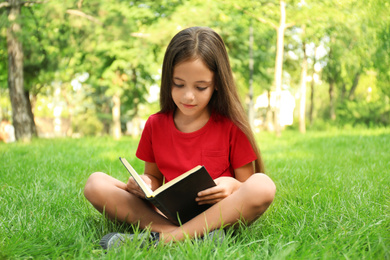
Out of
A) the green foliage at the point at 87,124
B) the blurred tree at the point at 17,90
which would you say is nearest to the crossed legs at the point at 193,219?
the blurred tree at the point at 17,90

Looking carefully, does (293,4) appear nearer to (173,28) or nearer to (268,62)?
(173,28)

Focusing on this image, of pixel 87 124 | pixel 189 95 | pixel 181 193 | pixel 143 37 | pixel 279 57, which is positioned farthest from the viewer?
pixel 87 124

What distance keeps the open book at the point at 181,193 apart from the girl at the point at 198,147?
0.17 ft

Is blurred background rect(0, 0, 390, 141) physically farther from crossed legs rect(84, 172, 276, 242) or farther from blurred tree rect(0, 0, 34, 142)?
crossed legs rect(84, 172, 276, 242)

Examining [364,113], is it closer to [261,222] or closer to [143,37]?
[143,37]

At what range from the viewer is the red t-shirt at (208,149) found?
215 cm

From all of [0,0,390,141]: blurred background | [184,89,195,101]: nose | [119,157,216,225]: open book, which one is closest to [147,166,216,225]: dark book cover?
[119,157,216,225]: open book

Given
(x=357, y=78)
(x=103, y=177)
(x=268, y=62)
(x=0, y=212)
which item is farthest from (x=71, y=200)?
(x=357, y=78)

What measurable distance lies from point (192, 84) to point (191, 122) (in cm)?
32

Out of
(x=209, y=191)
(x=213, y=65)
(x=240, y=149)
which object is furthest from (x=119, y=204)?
(x=213, y=65)

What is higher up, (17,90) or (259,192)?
(17,90)

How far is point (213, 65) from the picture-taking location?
208 cm

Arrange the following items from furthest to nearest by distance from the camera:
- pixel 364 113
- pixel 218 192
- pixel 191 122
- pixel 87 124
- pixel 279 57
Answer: pixel 87 124 → pixel 364 113 → pixel 279 57 → pixel 191 122 → pixel 218 192

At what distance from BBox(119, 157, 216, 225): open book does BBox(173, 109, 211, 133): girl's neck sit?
50cm
